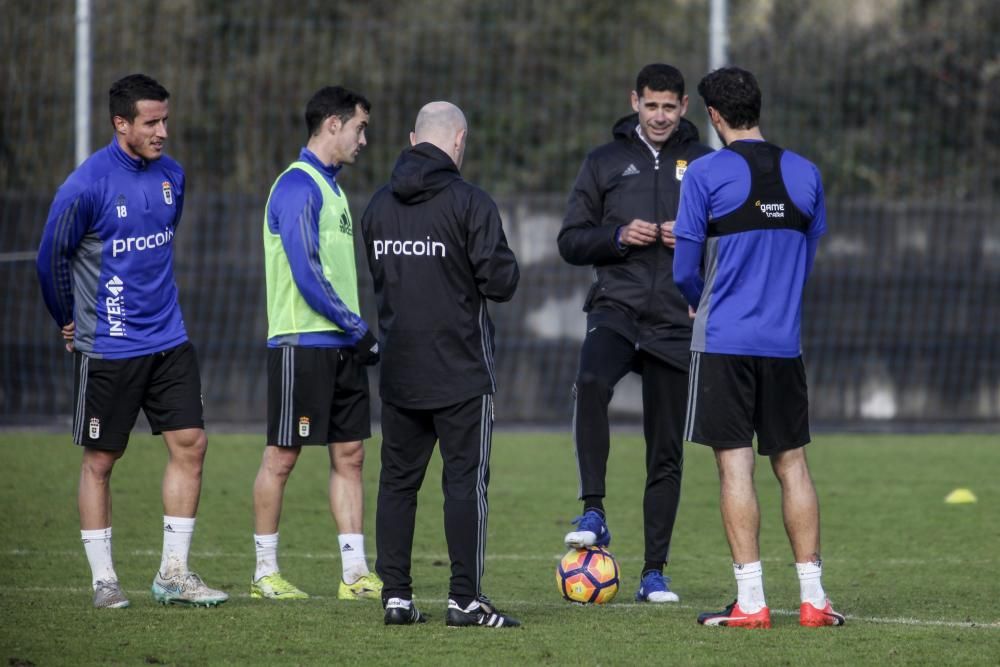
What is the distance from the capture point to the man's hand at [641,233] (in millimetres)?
7590

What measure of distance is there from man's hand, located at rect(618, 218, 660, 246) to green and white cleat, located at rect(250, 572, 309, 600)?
229cm

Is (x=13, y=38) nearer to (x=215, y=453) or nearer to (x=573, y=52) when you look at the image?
(x=215, y=453)

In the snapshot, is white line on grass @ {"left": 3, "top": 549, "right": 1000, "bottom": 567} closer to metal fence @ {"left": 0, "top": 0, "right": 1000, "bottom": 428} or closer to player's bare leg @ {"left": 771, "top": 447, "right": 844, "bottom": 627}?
player's bare leg @ {"left": 771, "top": 447, "right": 844, "bottom": 627}

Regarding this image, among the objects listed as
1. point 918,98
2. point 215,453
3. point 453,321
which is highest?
point 918,98

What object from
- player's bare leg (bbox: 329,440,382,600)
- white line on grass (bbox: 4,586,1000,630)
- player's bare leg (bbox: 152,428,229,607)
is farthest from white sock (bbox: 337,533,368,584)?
player's bare leg (bbox: 152,428,229,607)

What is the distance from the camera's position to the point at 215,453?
13.3 m

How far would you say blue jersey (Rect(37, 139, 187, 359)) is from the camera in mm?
6824

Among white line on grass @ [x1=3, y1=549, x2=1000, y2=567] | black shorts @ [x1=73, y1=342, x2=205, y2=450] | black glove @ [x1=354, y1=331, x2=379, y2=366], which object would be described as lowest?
white line on grass @ [x1=3, y1=549, x2=1000, y2=567]

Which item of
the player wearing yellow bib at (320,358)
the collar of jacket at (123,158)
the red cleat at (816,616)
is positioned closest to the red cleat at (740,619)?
the red cleat at (816,616)

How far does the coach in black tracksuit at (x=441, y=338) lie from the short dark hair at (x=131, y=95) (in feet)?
4.11

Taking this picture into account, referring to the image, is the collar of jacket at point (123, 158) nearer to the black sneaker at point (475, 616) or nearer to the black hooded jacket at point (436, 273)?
the black hooded jacket at point (436, 273)

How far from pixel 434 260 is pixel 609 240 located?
5.45 ft

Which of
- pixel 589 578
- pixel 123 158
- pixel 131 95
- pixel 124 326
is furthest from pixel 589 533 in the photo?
pixel 131 95

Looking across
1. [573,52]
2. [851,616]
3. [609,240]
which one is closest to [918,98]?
[573,52]
